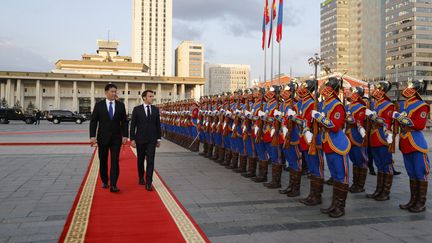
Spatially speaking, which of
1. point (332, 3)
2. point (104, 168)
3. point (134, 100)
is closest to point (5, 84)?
point (134, 100)

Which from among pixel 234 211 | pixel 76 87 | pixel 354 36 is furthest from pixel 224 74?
pixel 234 211

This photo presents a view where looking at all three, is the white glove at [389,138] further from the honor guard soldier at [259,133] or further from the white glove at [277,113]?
the honor guard soldier at [259,133]

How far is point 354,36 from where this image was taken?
11669cm

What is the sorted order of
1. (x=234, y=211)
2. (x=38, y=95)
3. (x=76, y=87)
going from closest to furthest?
(x=234, y=211) < (x=38, y=95) < (x=76, y=87)

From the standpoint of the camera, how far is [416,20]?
87.8 metres

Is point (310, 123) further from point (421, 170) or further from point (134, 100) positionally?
point (134, 100)

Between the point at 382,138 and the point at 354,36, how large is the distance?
397 ft

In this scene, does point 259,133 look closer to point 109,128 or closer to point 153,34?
point 109,128

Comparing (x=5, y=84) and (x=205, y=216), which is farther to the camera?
(x=5, y=84)

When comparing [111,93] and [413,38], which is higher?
[413,38]

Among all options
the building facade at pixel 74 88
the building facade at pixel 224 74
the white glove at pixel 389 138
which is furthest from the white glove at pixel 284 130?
the building facade at pixel 224 74

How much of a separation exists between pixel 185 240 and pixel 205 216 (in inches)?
37.0

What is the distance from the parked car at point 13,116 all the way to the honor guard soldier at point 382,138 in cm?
3614

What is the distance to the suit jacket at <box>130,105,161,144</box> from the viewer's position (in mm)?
6516
